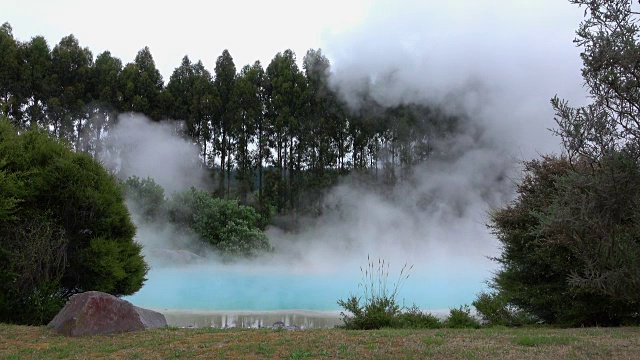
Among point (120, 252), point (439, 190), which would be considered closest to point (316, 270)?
point (439, 190)

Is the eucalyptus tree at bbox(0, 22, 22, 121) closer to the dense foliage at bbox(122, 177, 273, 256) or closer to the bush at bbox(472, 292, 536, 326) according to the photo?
the dense foliage at bbox(122, 177, 273, 256)

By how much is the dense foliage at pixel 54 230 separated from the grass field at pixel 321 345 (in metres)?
1.84

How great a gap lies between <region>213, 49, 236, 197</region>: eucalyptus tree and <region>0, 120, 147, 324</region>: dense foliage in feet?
76.7

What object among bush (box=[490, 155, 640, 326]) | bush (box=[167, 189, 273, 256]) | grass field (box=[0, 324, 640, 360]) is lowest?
grass field (box=[0, 324, 640, 360])

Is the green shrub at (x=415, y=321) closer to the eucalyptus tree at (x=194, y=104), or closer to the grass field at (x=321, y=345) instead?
the grass field at (x=321, y=345)

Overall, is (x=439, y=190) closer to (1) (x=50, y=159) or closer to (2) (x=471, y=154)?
(2) (x=471, y=154)

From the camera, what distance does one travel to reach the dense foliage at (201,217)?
82.5 ft

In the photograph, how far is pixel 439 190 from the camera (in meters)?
35.3

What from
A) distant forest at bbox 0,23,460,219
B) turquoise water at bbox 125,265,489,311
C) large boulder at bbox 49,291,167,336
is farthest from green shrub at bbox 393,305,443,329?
distant forest at bbox 0,23,460,219

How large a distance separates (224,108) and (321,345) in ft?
98.8

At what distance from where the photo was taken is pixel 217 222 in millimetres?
25719

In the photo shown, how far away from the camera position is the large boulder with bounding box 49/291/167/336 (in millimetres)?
7359

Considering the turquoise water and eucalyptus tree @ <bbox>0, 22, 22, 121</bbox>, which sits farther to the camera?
eucalyptus tree @ <bbox>0, 22, 22, 121</bbox>

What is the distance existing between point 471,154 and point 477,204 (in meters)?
3.50
